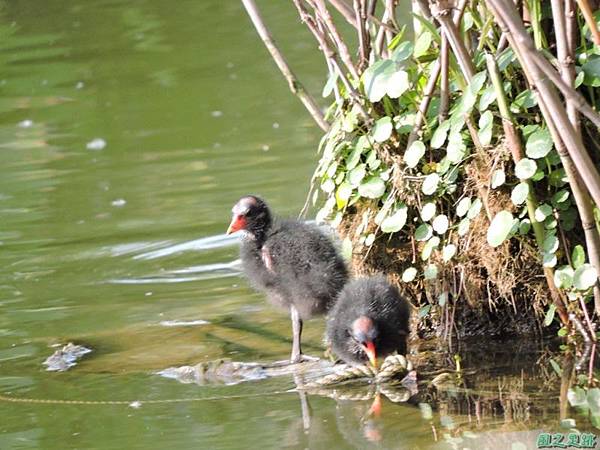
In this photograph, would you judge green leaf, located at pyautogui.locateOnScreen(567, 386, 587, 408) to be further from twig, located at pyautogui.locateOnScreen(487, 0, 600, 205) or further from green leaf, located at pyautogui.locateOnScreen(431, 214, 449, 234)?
green leaf, located at pyautogui.locateOnScreen(431, 214, 449, 234)

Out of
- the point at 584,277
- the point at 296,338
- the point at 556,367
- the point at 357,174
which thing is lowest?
the point at 556,367

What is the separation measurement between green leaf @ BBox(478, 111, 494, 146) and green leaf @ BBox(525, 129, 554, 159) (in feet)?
0.44

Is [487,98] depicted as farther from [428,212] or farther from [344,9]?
[344,9]

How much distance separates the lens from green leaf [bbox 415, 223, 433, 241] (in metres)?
4.47

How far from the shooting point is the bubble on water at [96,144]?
8906 millimetres

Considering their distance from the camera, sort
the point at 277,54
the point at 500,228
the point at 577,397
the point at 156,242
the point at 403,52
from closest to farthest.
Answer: the point at 577,397 < the point at 500,228 < the point at 403,52 < the point at 277,54 < the point at 156,242

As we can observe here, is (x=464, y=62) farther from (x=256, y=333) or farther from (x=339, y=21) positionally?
(x=339, y=21)

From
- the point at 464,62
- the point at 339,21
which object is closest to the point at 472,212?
the point at 464,62

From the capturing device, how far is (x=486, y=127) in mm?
4105

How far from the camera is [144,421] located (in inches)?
161

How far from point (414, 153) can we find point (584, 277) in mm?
764

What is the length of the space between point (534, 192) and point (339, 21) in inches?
311

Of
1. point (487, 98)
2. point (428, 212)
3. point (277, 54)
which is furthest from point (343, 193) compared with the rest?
point (487, 98)

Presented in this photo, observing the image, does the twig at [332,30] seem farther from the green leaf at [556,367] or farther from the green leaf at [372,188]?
the green leaf at [556,367]
